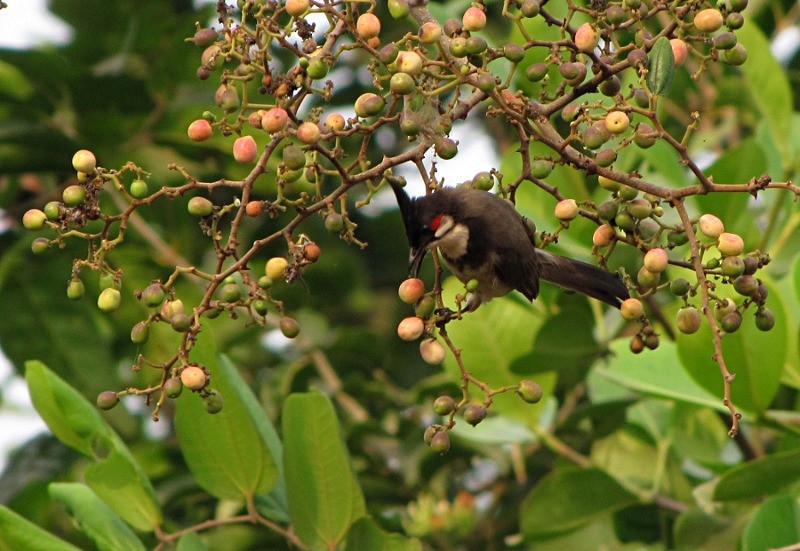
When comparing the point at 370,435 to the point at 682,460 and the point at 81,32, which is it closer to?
the point at 682,460

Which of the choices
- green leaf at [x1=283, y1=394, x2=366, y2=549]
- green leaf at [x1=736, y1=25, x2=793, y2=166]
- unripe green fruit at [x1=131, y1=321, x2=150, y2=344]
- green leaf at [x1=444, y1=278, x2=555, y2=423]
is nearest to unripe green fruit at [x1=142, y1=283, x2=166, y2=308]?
unripe green fruit at [x1=131, y1=321, x2=150, y2=344]

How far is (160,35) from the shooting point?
376 centimetres

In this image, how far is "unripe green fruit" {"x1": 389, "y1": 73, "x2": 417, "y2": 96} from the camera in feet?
5.85

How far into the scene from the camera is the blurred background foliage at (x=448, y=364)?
9.20 ft

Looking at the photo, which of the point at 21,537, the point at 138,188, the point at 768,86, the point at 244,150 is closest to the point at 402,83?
the point at 244,150

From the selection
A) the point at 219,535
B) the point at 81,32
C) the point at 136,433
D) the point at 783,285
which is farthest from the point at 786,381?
the point at 81,32

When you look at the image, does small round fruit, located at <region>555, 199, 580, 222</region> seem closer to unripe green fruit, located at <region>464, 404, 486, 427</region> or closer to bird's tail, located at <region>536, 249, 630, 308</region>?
unripe green fruit, located at <region>464, 404, 486, 427</region>

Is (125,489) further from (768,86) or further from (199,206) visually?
(768,86)

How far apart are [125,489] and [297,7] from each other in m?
1.13

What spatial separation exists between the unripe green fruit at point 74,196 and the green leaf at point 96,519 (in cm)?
75

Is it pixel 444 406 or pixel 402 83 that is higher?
pixel 402 83

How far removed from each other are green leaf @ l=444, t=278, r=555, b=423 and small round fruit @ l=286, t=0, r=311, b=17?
1.26 metres

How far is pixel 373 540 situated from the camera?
2.32 m

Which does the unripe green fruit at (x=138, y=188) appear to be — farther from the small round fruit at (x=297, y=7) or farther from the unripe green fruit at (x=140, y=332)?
the small round fruit at (x=297, y=7)
